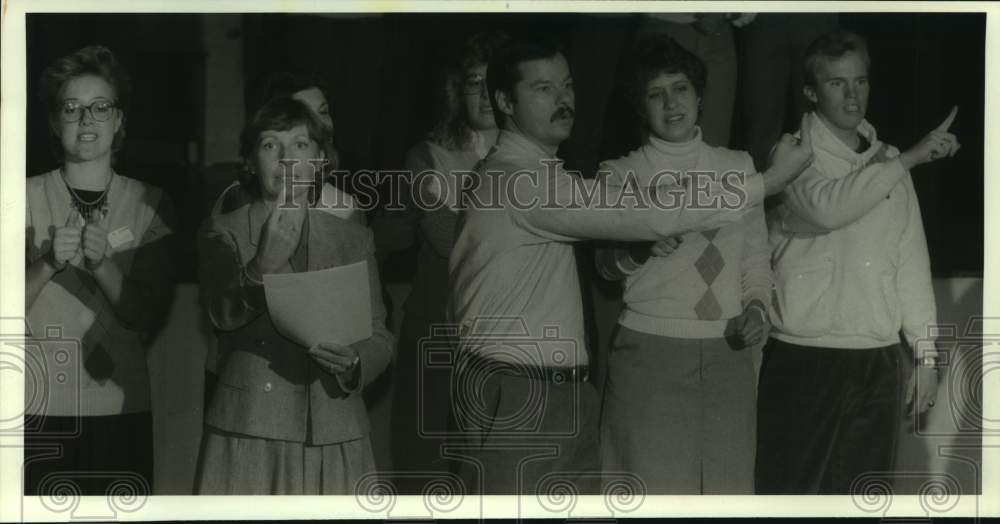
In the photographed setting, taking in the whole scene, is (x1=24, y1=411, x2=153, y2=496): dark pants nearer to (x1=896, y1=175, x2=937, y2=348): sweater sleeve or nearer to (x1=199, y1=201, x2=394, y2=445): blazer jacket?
(x1=199, y1=201, x2=394, y2=445): blazer jacket

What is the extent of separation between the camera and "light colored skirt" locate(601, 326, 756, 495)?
12.4ft

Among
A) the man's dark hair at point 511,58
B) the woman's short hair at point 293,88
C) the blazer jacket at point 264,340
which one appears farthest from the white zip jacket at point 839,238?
the woman's short hair at point 293,88

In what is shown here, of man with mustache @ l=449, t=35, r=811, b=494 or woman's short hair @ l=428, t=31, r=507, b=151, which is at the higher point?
woman's short hair @ l=428, t=31, r=507, b=151

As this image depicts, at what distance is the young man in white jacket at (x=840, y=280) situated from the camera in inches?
150

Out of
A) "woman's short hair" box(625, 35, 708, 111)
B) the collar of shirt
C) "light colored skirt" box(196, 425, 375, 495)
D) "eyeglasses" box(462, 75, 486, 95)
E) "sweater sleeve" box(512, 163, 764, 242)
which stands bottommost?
"light colored skirt" box(196, 425, 375, 495)

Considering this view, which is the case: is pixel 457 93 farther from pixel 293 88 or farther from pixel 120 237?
pixel 120 237

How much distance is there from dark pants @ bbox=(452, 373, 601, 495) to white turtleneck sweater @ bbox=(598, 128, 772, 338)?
0.29 metres

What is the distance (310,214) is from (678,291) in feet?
3.48

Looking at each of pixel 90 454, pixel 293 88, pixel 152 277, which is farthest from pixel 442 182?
pixel 90 454

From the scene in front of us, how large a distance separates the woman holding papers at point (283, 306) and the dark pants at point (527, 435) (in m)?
0.31

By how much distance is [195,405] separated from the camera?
3803 mm

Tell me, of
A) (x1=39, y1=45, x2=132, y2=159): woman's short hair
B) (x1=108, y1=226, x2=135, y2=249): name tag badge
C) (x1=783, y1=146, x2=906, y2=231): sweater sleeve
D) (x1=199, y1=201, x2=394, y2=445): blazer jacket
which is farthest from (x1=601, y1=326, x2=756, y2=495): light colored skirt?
(x1=39, y1=45, x2=132, y2=159): woman's short hair

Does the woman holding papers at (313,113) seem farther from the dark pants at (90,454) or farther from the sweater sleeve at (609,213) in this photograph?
the dark pants at (90,454)

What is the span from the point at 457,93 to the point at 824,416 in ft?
4.61
